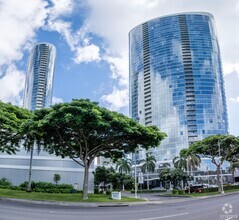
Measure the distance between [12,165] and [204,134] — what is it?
96.0 metres

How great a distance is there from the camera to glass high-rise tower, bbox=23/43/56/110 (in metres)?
162

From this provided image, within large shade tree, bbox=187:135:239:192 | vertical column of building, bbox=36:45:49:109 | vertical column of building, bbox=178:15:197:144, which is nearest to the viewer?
large shade tree, bbox=187:135:239:192

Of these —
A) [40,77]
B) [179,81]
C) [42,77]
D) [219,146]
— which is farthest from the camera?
[42,77]

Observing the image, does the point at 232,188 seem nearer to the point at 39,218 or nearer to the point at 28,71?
the point at 39,218

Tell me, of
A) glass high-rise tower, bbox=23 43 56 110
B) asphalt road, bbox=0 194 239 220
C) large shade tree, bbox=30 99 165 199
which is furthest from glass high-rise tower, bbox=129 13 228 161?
asphalt road, bbox=0 194 239 220

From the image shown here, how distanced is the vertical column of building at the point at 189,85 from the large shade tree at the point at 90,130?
3919 inches

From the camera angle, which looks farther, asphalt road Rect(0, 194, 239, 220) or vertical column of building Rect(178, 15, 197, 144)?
vertical column of building Rect(178, 15, 197, 144)

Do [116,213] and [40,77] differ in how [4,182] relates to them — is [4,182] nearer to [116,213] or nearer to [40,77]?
[116,213]

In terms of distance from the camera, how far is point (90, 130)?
28219 mm

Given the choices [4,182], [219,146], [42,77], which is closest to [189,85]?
[219,146]

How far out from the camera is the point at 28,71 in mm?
174750

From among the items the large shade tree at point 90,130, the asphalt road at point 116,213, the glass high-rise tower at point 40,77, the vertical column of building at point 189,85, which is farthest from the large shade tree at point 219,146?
the glass high-rise tower at point 40,77

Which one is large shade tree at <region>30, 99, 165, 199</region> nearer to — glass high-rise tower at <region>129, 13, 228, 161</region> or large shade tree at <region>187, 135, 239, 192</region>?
large shade tree at <region>187, 135, 239, 192</region>

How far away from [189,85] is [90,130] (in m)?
112
